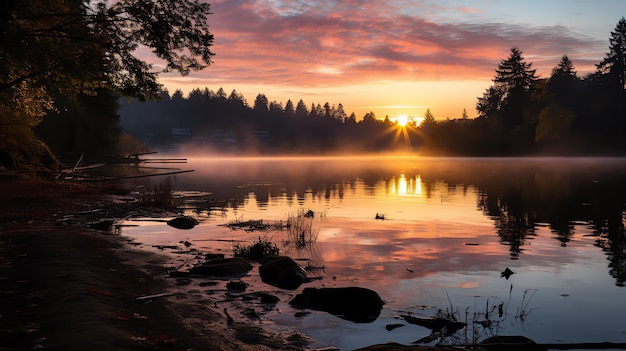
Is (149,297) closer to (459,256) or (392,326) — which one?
(392,326)

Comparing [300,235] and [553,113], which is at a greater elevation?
[553,113]

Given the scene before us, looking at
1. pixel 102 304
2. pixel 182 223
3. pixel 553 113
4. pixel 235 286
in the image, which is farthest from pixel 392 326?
pixel 553 113

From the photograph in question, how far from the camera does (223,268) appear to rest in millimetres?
15773

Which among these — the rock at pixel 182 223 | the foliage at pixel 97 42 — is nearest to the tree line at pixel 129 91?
the foliage at pixel 97 42

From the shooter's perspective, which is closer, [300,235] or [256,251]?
[256,251]

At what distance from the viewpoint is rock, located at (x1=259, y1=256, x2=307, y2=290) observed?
15.0 meters

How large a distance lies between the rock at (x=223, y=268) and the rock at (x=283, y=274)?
74cm

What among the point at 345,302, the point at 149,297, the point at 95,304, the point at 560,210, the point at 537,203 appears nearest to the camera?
the point at 95,304

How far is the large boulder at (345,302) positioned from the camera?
41.5ft

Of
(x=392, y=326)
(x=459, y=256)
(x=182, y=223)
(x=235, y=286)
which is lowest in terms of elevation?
(x=459, y=256)

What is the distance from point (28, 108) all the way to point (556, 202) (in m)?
41.7

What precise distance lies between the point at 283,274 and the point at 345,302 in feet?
9.57

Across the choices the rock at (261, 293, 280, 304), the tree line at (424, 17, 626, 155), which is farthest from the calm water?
the tree line at (424, 17, 626, 155)

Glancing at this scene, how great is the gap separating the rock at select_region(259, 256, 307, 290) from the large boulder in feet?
5.17
